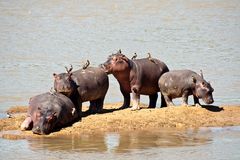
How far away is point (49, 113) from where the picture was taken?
42.5 ft

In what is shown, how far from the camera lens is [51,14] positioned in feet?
113

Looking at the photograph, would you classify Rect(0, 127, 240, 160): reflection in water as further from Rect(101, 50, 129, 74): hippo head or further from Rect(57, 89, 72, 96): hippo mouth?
Rect(101, 50, 129, 74): hippo head

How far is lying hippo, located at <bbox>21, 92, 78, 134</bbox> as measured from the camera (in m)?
12.8

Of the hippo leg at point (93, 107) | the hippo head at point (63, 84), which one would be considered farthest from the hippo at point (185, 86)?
the hippo head at point (63, 84)

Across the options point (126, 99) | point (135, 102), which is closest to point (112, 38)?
point (126, 99)

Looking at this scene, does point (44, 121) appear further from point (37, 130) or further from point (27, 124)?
point (27, 124)

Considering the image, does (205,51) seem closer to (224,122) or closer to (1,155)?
(224,122)

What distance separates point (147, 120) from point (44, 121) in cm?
192

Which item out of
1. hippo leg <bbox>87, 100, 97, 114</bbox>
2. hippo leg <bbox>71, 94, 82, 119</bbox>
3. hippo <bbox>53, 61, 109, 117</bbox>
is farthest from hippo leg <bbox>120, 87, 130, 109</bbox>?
hippo leg <bbox>71, 94, 82, 119</bbox>

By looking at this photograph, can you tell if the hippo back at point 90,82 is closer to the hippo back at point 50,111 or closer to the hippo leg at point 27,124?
the hippo back at point 50,111

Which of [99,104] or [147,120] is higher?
[99,104]

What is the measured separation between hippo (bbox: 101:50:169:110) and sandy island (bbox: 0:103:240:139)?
1.44ft

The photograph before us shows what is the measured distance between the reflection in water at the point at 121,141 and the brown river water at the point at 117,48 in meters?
0.01

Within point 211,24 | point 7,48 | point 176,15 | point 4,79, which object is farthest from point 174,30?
point 4,79
